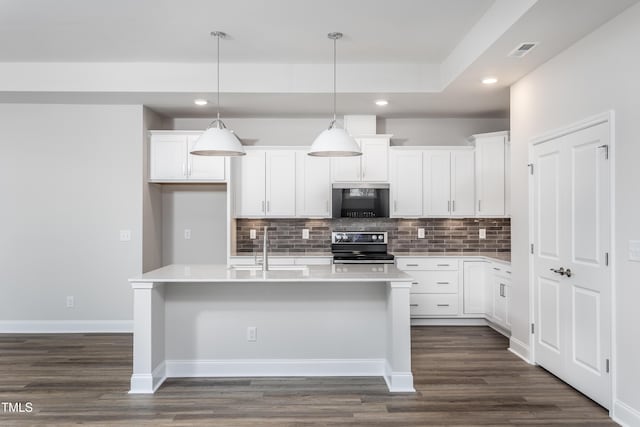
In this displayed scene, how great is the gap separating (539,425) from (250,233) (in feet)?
13.3

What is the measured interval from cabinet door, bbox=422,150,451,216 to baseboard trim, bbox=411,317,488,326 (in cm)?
126

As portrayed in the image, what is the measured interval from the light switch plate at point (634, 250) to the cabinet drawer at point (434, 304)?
2.89 meters

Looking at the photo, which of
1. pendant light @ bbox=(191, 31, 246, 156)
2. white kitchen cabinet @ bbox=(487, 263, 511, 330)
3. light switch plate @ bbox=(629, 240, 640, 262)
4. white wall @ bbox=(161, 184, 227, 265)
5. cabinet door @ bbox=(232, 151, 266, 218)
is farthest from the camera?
white wall @ bbox=(161, 184, 227, 265)

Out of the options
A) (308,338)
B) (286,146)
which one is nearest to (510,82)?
(286,146)

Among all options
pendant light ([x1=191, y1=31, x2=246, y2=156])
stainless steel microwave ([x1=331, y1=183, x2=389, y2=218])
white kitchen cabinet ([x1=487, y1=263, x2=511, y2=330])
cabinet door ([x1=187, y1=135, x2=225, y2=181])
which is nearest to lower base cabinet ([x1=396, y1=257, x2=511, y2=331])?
white kitchen cabinet ([x1=487, y1=263, x2=511, y2=330])

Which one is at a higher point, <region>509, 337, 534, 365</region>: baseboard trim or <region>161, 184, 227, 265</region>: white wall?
<region>161, 184, 227, 265</region>: white wall

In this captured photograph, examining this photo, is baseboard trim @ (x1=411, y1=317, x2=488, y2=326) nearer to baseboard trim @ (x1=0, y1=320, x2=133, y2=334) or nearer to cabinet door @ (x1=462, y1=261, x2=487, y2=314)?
cabinet door @ (x1=462, y1=261, x2=487, y2=314)

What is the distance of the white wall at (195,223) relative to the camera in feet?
19.9

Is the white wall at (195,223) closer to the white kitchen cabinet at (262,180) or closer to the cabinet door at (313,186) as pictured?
the white kitchen cabinet at (262,180)

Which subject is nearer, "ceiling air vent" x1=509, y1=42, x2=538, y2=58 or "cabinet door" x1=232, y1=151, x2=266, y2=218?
"ceiling air vent" x1=509, y1=42, x2=538, y2=58

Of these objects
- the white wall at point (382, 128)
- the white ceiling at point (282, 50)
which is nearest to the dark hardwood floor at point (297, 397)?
the white ceiling at point (282, 50)

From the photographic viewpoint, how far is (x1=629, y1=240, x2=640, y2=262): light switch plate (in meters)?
2.80

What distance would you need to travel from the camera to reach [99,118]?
5.37 meters

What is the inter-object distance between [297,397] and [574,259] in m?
2.22
